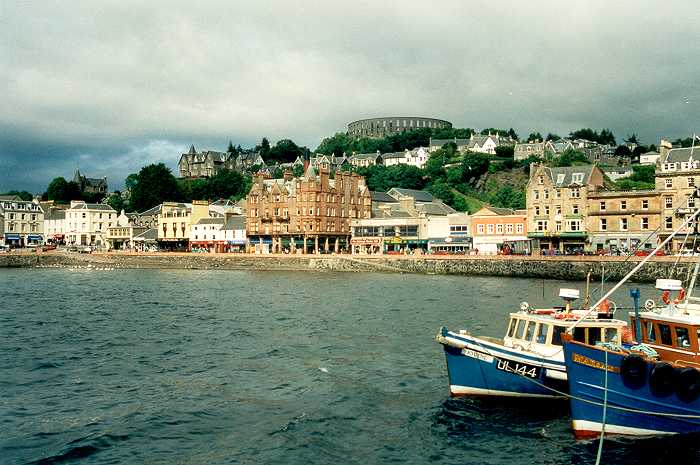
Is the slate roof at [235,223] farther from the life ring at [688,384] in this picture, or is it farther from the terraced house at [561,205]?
the life ring at [688,384]

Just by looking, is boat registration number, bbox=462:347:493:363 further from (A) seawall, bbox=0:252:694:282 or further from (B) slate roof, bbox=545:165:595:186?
(B) slate roof, bbox=545:165:595:186

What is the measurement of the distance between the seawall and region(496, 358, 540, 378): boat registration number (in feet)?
129

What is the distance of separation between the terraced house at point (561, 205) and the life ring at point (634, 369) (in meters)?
81.6

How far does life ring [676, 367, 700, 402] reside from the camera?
19.5 m

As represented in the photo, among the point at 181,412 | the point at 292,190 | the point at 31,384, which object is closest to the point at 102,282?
the point at 292,190

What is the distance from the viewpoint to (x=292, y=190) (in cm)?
12625

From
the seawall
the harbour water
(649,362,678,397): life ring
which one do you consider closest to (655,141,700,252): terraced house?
the seawall

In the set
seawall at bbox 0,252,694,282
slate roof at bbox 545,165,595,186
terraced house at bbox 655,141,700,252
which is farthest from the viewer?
slate roof at bbox 545,165,595,186

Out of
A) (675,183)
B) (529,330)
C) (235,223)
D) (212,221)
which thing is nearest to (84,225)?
(212,221)

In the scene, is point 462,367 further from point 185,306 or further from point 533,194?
point 533,194

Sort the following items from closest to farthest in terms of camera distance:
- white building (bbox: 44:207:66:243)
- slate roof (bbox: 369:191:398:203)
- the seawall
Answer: the seawall
slate roof (bbox: 369:191:398:203)
white building (bbox: 44:207:66:243)

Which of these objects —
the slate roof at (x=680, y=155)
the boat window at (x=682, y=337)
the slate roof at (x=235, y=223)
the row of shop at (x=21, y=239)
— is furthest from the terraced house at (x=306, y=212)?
the boat window at (x=682, y=337)

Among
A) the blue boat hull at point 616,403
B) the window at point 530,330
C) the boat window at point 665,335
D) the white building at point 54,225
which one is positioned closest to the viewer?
the blue boat hull at point 616,403

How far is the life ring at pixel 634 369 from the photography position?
19719 mm
